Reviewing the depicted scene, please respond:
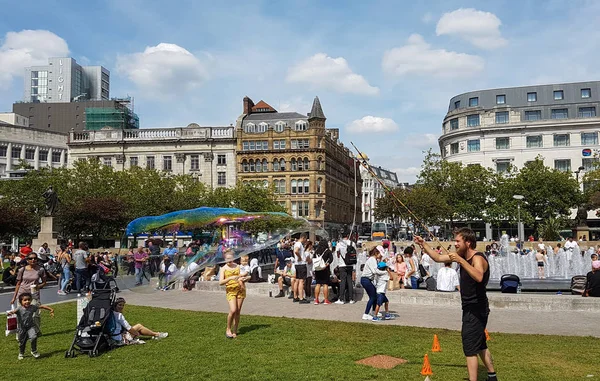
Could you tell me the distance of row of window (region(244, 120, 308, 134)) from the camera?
84562 millimetres

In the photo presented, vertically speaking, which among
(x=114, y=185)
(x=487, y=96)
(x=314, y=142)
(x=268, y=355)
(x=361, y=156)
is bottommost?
(x=268, y=355)

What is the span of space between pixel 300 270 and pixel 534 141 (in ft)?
242

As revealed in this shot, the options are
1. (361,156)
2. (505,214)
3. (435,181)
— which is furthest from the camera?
(435,181)

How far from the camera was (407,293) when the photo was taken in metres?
17.8

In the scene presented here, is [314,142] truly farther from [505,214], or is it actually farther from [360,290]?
[360,290]

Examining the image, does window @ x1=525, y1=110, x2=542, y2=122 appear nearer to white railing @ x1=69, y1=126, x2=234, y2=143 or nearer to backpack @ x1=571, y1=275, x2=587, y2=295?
white railing @ x1=69, y1=126, x2=234, y2=143

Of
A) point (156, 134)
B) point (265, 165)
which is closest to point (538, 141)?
point (265, 165)

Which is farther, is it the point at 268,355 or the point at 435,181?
the point at 435,181

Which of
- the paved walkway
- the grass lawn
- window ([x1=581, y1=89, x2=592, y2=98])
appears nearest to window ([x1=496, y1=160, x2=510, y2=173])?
window ([x1=581, y1=89, x2=592, y2=98])

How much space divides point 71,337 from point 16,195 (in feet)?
192

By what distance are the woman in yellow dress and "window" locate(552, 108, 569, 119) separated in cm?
8162

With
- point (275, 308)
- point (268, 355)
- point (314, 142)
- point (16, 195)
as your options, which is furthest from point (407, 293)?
point (314, 142)

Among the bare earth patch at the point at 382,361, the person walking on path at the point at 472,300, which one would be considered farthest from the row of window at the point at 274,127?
the person walking on path at the point at 472,300

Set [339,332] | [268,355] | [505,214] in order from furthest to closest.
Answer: [505,214] → [339,332] → [268,355]
